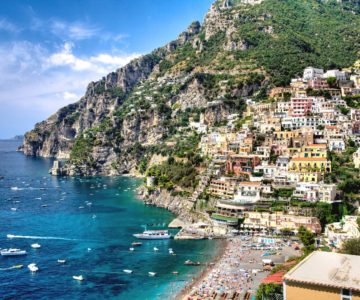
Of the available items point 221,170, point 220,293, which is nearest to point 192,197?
point 221,170

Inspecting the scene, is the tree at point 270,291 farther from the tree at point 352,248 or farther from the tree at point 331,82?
the tree at point 331,82

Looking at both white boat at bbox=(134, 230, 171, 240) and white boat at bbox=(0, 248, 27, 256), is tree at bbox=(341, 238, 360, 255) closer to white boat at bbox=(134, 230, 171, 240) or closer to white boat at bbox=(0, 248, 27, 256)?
white boat at bbox=(134, 230, 171, 240)

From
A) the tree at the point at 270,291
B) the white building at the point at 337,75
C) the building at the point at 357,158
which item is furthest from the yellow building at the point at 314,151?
the tree at the point at 270,291

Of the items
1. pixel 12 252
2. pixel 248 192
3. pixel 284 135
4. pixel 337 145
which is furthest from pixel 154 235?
pixel 337 145

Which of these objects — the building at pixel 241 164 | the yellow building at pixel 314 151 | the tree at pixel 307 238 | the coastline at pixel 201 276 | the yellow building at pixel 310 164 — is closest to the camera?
the coastline at pixel 201 276

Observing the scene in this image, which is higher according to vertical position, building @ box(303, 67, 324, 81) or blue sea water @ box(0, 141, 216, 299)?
building @ box(303, 67, 324, 81)

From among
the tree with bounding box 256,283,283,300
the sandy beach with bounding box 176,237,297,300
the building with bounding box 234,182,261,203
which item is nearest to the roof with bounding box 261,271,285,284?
the tree with bounding box 256,283,283,300
